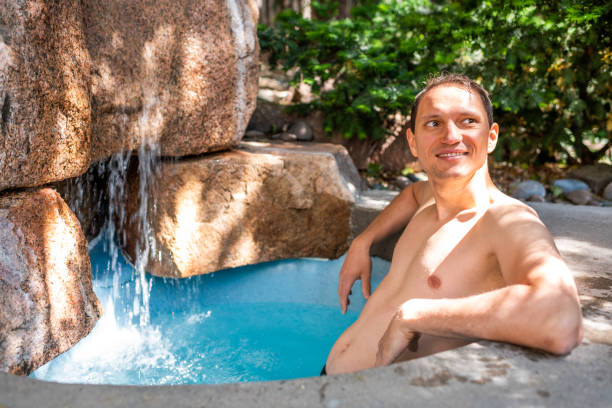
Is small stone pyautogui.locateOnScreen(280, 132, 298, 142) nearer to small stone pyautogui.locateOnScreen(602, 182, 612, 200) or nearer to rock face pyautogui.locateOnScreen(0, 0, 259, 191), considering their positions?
rock face pyautogui.locateOnScreen(0, 0, 259, 191)

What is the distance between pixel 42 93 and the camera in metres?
2.11

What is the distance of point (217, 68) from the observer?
327 cm

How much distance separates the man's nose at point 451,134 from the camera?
1.88m

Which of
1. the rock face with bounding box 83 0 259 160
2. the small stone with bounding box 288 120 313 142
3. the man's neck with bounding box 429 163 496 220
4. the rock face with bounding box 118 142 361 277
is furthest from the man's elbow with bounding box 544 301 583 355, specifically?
the small stone with bounding box 288 120 313 142

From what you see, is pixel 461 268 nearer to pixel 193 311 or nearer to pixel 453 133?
pixel 453 133

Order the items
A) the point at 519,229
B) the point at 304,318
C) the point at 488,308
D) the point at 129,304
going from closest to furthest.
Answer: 1. the point at 488,308
2. the point at 519,229
3. the point at 129,304
4. the point at 304,318

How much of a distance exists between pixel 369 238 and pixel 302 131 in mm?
2809

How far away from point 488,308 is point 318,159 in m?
2.46

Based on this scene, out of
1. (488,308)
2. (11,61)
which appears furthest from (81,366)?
(488,308)

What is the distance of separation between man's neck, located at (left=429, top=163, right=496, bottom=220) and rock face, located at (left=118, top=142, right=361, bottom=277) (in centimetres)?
169

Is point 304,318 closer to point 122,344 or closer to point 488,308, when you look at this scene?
point 122,344

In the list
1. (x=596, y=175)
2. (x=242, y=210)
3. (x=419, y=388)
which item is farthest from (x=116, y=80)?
(x=596, y=175)

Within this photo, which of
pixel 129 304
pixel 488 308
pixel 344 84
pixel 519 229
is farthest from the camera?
pixel 344 84

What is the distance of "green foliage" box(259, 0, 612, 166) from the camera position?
479cm
